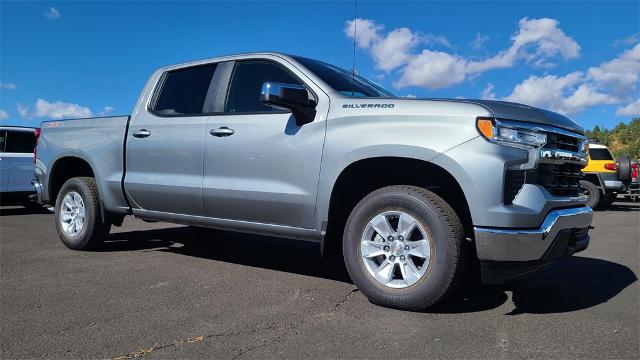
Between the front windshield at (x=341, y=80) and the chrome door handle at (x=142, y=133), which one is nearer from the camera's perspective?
the front windshield at (x=341, y=80)

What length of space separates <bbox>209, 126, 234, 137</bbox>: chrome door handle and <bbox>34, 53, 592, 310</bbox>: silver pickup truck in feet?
0.05

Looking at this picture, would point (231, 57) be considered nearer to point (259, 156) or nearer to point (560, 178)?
point (259, 156)

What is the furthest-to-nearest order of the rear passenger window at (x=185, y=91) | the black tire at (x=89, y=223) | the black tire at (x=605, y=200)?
1. the black tire at (x=605, y=200)
2. the black tire at (x=89, y=223)
3. the rear passenger window at (x=185, y=91)

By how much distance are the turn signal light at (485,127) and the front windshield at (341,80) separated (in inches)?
49.9

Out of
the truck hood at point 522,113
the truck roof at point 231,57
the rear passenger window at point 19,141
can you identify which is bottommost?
the rear passenger window at point 19,141

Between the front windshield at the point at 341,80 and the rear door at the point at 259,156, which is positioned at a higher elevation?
the front windshield at the point at 341,80

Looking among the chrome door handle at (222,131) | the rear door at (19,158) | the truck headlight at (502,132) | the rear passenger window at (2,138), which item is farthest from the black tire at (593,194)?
the rear passenger window at (2,138)

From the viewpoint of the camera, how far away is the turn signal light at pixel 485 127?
10.7ft

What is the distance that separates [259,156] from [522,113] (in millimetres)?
2072

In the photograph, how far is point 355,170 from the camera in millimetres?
3904

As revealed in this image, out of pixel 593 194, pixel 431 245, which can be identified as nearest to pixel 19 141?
pixel 431 245

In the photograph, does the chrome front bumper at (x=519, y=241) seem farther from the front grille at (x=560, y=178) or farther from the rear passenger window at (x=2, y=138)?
the rear passenger window at (x=2, y=138)

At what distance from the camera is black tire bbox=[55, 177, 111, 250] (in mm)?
5590

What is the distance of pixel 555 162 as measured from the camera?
3.45m
